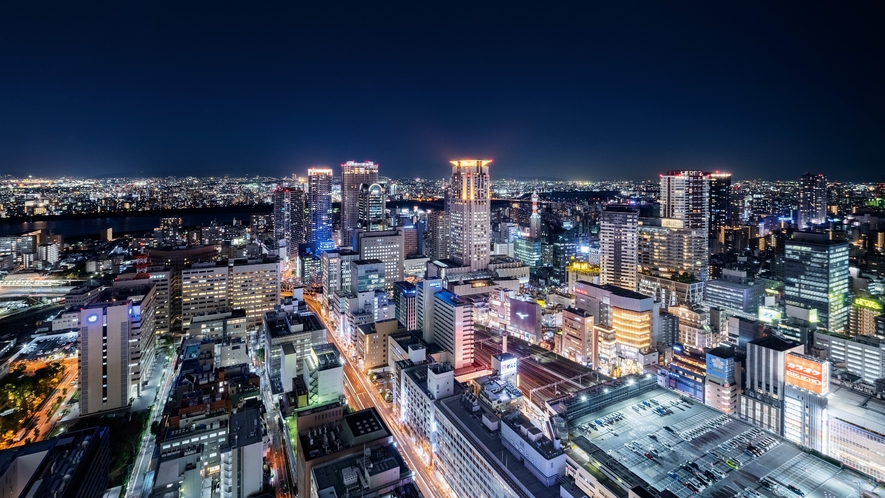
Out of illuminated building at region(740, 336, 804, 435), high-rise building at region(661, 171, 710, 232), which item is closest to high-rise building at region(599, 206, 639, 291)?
high-rise building at region(661, 171, 710, 232)

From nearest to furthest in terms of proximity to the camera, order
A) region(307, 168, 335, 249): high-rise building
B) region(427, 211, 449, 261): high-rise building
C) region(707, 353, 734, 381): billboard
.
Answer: region(707, 353, 734, 381): billboard < region(427, 211, 449, 261): high-rise building < region(307, 168, 335, 249): high-rise building

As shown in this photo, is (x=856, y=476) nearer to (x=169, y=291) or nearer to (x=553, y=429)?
(x=553, y=429)

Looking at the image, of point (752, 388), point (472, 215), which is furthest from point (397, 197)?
point (752, 388)

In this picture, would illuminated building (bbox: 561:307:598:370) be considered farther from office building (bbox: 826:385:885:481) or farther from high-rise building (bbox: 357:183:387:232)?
high-rise building (bbox: 357:183:387:232)

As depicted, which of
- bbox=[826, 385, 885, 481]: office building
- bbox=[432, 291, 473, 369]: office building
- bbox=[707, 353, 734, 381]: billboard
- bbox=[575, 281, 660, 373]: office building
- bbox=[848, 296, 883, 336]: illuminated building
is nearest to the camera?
bbox=[826, 385, 885, 481]: office building

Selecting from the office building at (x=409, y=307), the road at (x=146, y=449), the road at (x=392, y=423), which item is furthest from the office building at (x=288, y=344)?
the office building at (x=409, y=307)

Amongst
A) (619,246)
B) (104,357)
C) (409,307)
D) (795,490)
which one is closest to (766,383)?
(795,490)
